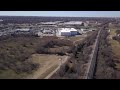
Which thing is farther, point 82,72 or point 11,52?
point 11,52

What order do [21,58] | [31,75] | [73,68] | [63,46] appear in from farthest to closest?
[63,46] < [21,58] < [73,68] < [31,75]

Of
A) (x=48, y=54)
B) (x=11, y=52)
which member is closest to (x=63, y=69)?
(x=48, y=54)
